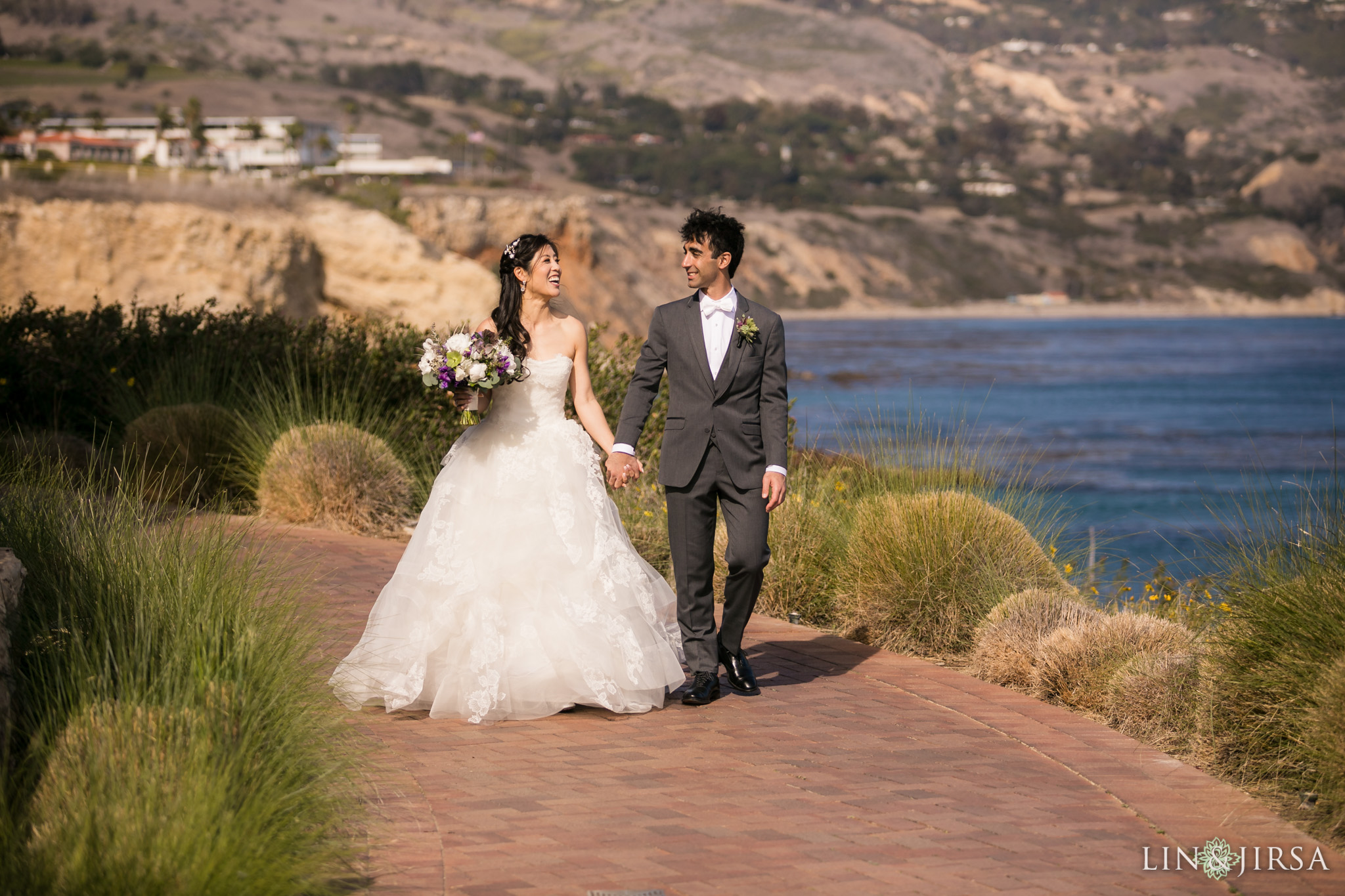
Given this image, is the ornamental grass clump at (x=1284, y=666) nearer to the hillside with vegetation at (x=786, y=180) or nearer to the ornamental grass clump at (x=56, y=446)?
the ornamental grass clump at (x=56, y=446)

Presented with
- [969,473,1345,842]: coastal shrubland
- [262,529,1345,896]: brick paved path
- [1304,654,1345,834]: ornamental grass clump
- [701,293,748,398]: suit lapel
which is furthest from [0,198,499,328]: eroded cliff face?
[1304,654,1345,834]: ornamental grass clump

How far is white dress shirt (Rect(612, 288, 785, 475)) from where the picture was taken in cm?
632

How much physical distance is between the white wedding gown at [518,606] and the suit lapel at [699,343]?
703mm

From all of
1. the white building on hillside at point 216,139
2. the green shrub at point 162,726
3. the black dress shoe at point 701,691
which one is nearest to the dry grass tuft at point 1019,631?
the black dress shoe at point 701,691

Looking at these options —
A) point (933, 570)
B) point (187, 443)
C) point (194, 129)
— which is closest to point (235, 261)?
point (187, 443)

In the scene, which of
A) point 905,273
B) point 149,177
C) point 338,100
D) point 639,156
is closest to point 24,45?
point 338,100

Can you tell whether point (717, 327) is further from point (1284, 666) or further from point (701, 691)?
point (1284, 666)

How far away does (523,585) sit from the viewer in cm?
612

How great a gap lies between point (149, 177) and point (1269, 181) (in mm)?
177807

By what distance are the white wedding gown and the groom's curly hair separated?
44.5 inches

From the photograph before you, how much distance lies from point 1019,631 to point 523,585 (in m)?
2.78

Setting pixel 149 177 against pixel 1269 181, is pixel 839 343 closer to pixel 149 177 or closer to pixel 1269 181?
pixel 149 177

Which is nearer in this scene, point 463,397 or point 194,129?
point 463,397

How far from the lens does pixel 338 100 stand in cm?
14262
